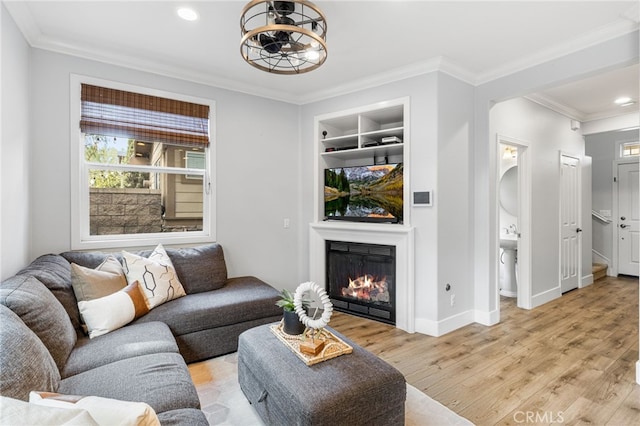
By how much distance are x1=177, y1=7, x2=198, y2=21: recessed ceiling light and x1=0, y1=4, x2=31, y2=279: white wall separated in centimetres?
109

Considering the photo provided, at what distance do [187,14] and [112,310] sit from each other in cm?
218

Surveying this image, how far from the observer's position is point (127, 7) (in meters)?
2.29

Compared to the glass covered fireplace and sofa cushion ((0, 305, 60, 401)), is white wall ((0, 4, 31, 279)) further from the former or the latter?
the glass covered fireplace

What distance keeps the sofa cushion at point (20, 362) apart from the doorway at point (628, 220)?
7.91 metres

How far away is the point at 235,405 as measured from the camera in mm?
2053

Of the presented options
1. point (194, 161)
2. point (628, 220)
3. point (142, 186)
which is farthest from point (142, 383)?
point (628, 220)

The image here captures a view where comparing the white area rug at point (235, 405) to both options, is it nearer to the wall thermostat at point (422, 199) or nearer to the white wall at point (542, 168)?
the wall thermostat at point (422, 199)

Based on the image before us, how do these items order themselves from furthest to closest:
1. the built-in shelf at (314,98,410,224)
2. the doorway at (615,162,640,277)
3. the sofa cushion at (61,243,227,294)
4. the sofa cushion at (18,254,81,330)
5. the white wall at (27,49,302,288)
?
the doorway at (615,162,640,277) → the built-in shelf at (314,98,410,224) → the sofa cushion at (61,243,227,294) → the white wall at (27,49,302,288) → the sofa cushion at (18,254,81,330)

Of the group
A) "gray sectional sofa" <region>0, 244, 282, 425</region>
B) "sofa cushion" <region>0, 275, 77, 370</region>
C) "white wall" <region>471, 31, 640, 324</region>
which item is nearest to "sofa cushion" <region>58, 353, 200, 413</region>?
"gray sectional sofa" <region>0, 244, 282, 425</region>

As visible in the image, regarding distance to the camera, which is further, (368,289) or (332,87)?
(332,87)

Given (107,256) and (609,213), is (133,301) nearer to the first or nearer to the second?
(107,256)

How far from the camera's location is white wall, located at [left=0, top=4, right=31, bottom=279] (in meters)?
2.08

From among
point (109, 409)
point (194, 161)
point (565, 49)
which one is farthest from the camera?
point (194, 161)

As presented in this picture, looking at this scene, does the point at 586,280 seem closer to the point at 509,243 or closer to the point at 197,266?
the point at 509,243
